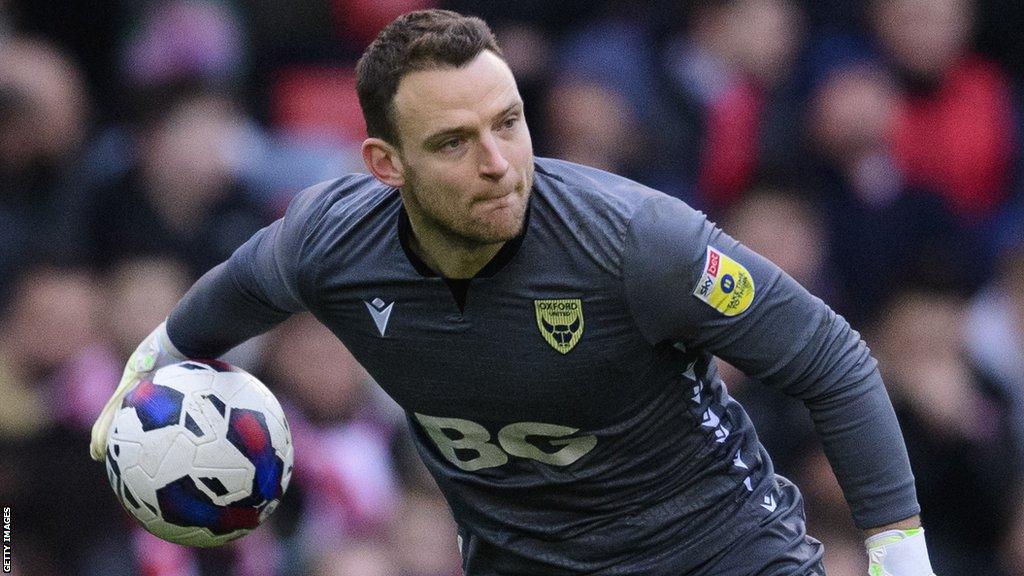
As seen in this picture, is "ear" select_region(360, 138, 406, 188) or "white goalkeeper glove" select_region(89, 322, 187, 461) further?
"white goalkeeper glove" select_region(89, 322, 187, 461)

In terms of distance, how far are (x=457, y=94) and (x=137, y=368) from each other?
5.00 feet

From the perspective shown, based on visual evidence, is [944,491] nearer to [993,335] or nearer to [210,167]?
[993,335]

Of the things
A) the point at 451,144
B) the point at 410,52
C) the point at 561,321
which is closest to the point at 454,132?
the point at 451,144

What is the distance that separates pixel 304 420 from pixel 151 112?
1.46m

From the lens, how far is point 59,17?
6426 millimetres

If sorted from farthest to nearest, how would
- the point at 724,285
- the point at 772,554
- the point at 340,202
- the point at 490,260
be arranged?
the point at 340,202
the point at 772,554
the point at 490,260
the point at 724,285

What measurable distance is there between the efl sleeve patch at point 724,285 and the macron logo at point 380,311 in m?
0.80

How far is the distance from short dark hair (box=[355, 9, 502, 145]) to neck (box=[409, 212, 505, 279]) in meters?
0.22

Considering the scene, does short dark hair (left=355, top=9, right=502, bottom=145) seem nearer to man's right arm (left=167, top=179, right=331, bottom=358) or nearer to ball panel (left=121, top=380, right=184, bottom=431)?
man's right arm (left=167, top=179, right=331, bottom=358)

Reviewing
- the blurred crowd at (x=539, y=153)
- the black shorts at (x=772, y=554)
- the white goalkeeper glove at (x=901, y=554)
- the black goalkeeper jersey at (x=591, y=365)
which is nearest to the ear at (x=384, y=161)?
the black goalkeeper jersey at (x=591, y=365)

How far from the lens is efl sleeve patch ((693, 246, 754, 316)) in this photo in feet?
10.7

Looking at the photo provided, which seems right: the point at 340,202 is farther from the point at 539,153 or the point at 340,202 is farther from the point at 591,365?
the point at 539,153

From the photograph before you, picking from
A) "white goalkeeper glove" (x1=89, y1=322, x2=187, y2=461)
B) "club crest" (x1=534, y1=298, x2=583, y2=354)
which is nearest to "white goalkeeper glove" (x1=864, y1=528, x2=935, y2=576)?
"club crest" (x1=534, y1=298, x2=583, y2=354)

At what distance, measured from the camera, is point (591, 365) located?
3.46 metres
